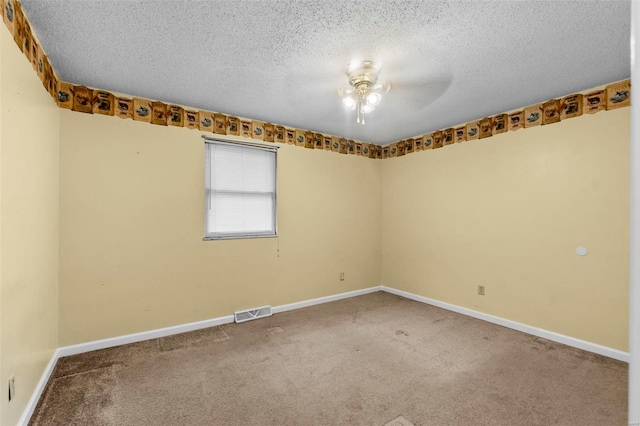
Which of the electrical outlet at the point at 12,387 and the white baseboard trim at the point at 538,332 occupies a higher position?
the electrical outlet at the point at 12,387

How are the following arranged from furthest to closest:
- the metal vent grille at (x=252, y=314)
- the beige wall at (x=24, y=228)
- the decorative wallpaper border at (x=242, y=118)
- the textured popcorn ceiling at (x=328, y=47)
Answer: the metal vent grille at (x=252, y=314)
the decorative wallpaper border at (x=242, y=118)
the textured popcorn ceiling at (x=328, y=47)
the beige wall at (x=24, y=228)

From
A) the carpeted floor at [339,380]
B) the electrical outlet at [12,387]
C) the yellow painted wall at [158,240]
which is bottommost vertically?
the carpeted floor at [339,380]

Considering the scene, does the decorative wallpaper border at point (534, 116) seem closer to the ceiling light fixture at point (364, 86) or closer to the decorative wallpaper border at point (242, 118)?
the decorative wallpaper border at point (242, 118)

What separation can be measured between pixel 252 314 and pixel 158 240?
1444mm

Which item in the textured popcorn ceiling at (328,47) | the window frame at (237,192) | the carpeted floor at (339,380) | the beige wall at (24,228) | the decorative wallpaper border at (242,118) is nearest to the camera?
the beige wall at (24,228)

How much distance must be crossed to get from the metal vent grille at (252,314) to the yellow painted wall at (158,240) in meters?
0.08

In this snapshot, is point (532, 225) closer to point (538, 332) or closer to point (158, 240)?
point (538, 332)

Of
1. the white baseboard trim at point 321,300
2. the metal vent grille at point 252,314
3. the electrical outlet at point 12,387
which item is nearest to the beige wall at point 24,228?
the electrical outlet at point 12,387

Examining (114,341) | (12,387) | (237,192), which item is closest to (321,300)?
(237,192)

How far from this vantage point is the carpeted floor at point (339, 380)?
2.15 m

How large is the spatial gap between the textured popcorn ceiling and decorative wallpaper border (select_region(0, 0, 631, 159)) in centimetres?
12

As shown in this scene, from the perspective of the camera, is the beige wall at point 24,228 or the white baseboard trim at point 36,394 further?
the white baseboard trim at point 36,394

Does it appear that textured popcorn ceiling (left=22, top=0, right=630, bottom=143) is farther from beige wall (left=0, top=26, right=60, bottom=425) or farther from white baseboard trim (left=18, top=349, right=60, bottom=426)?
white baseboard trim (left=18, top=349, right=60, bottom=426)

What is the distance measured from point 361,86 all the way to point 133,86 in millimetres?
2193
